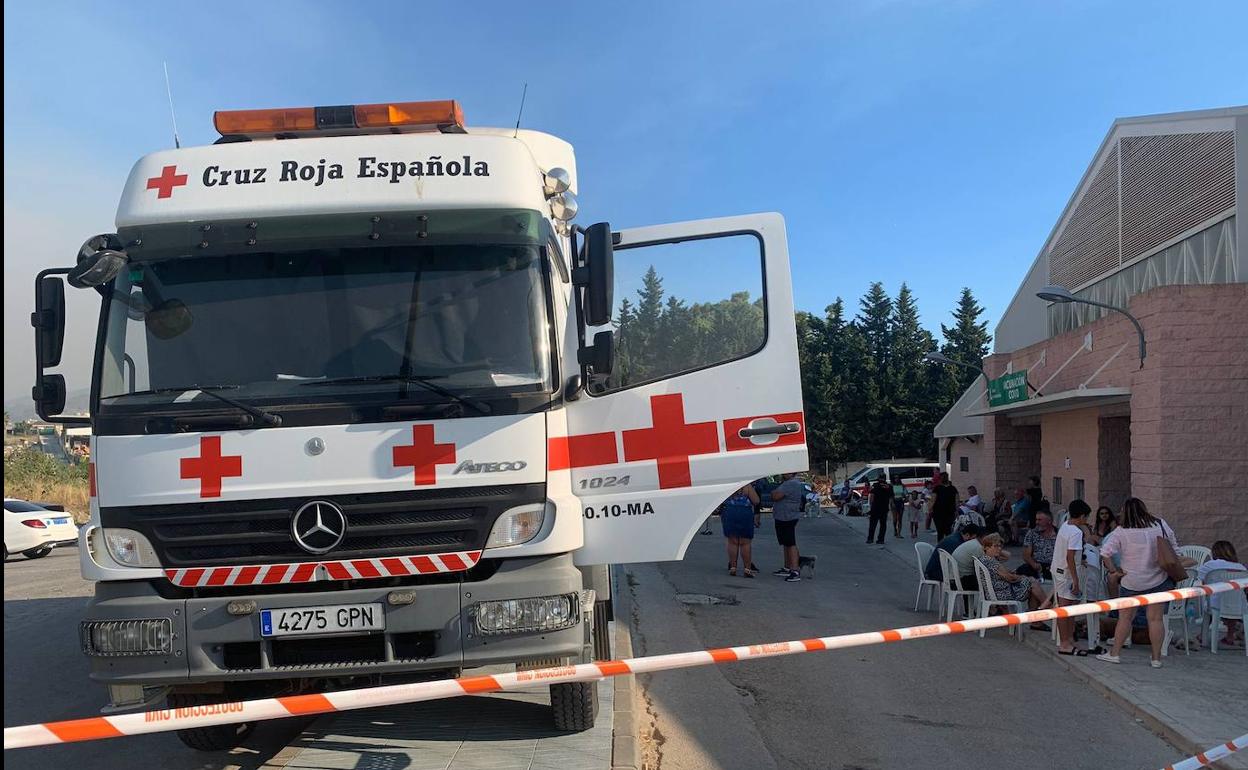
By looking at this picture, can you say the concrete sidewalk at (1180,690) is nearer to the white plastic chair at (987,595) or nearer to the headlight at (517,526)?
the white plastic chair at (987,595)

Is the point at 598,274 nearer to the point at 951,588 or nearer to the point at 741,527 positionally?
the point at 951,588

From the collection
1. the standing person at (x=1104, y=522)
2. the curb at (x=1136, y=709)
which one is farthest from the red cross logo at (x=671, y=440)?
the standing person at (x=1104, y=522)

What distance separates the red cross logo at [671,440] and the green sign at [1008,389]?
1593 centimetres

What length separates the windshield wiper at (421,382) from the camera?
14.7ft

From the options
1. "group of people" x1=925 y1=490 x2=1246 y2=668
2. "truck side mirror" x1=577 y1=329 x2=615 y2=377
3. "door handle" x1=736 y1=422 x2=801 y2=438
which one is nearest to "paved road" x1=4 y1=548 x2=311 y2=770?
"truck side mirror" x1=577 y1=329 x2=615 y2=377

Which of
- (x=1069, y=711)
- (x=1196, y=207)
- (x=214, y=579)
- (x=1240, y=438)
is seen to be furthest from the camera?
(x=1196, y=207)

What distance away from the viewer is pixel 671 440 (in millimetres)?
5082

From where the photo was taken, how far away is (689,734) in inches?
244

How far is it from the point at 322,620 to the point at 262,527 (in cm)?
52

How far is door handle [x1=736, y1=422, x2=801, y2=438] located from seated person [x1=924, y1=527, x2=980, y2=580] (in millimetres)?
5915

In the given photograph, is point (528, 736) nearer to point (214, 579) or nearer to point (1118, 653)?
point (214, 579)

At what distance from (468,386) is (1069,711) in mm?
5155

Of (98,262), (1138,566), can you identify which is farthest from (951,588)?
(98,262)

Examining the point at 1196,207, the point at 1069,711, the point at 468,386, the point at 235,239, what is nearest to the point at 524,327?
the point at 468,386
